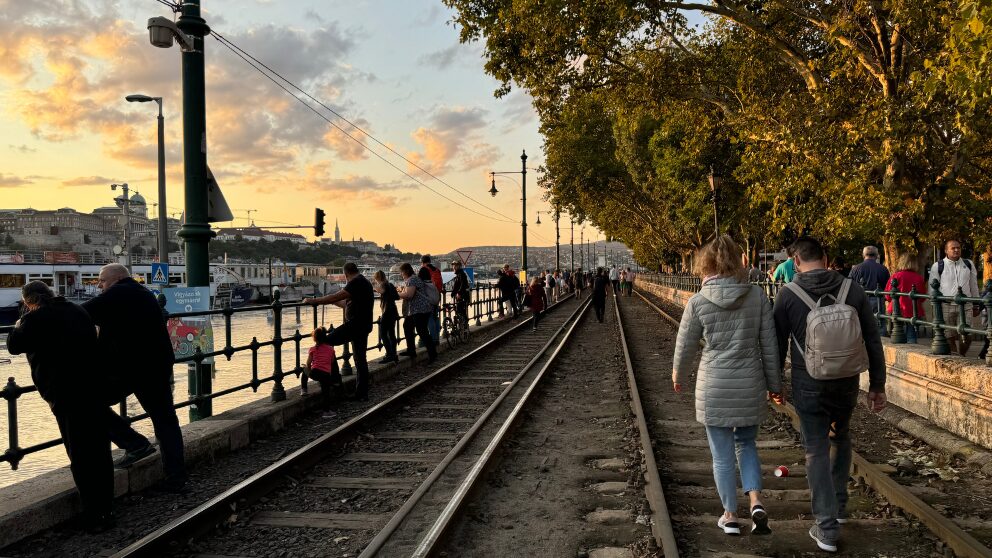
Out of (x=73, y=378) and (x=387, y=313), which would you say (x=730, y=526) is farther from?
(x=387, y=313)

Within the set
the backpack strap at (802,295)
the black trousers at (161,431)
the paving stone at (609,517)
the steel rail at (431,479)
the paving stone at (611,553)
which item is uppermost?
the backpack strap at (802,295)

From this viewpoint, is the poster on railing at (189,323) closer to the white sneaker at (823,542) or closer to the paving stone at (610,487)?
the paving stone at (610,487)

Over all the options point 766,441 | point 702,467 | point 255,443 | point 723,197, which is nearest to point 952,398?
point 766,441

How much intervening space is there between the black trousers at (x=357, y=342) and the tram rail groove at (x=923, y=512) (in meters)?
5.87

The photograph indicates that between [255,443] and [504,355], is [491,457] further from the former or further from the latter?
[504,355]

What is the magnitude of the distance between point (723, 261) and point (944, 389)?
4180 mm

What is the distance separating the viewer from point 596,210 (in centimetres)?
5291

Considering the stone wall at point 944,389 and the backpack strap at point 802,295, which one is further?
the stone wall at point 944,389

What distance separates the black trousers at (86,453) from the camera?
4578 millimetres

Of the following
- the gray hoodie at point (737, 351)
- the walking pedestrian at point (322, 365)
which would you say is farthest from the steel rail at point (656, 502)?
the walking pedestrian at point (322, 365)

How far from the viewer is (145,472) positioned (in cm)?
551

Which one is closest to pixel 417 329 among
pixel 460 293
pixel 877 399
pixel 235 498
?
pixel 460 293

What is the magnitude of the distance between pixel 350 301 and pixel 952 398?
6.90 meters

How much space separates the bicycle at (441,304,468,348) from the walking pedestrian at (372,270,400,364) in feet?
12.3
